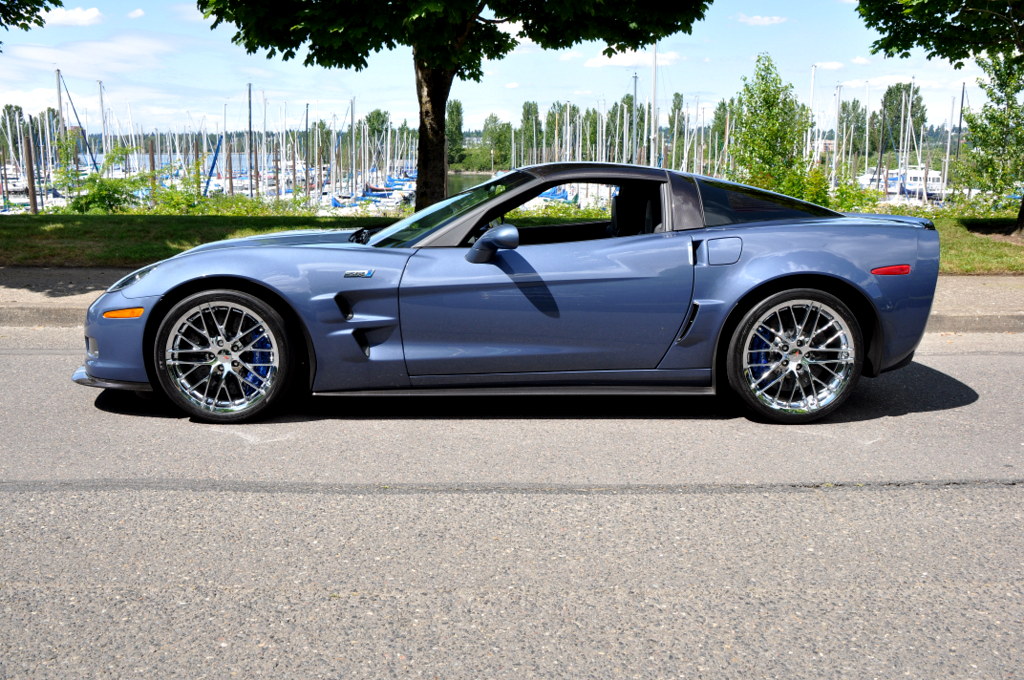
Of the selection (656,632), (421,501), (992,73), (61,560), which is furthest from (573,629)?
(992,73)

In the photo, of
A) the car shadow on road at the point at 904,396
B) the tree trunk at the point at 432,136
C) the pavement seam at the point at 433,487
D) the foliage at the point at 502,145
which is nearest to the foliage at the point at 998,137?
the tree trunk at the point at 432,136

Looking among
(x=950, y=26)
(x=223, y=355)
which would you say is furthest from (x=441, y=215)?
(x=950, y=26)

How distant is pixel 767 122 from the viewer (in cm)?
2825

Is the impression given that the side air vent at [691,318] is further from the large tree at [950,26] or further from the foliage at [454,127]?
the foliage at [454,127]

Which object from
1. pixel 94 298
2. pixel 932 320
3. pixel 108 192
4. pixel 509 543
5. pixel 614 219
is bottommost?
pixel 509 543

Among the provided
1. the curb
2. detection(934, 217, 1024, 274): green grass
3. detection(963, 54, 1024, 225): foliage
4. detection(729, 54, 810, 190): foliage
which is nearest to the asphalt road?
the curb

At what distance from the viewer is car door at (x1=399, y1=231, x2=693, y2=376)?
5133mm

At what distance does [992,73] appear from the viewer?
65.9 ft

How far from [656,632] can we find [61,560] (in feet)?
6.63

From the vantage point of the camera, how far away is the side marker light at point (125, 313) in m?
5.15

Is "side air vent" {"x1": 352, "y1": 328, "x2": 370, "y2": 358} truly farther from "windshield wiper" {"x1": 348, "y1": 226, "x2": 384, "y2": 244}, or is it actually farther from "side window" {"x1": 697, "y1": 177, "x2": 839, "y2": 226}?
"side window" {"x1": 697, "y1": 177, "x2": 839, "y2": 226}

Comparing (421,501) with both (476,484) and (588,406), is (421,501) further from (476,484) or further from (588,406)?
(588,406)

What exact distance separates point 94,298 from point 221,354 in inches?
178

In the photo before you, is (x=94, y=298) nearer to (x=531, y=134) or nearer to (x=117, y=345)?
(x=117, y=345)
